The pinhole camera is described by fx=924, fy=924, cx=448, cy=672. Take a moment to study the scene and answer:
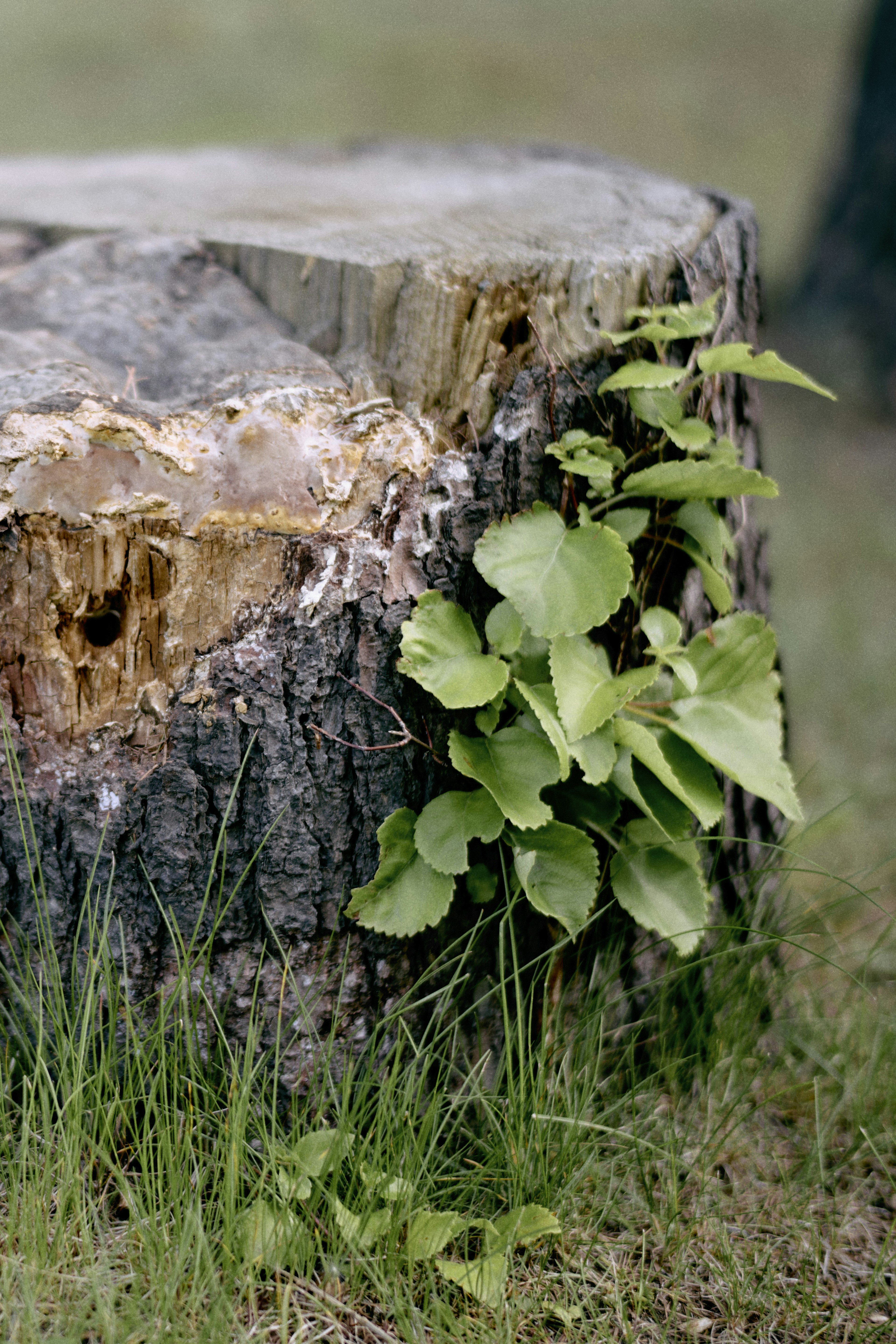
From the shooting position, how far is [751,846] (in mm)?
1709

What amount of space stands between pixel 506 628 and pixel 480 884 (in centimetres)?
36

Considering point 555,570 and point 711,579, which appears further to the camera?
point 711,579

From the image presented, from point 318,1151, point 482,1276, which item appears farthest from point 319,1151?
point 482,1276

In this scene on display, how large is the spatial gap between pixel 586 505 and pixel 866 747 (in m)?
2.10

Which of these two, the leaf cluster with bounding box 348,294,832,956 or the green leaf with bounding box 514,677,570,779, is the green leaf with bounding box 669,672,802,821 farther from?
the green leaf with bounding box 514,677,570,779

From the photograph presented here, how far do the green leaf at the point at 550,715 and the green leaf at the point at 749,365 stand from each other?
48 cm

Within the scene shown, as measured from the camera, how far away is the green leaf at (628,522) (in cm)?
125

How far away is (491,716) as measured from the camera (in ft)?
3.93

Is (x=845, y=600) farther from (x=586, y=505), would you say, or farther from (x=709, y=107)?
(x=709, y=107)

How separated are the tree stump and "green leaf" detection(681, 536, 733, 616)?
23cm

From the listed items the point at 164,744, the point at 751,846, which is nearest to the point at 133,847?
the point at 164,744

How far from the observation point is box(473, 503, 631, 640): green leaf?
44.4 inches

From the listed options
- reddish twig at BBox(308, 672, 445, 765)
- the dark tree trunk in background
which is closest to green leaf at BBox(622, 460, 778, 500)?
reddish twig at BBox(308, 672, 445, 765)

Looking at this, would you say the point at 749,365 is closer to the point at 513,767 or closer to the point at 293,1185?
the point at 513,767
